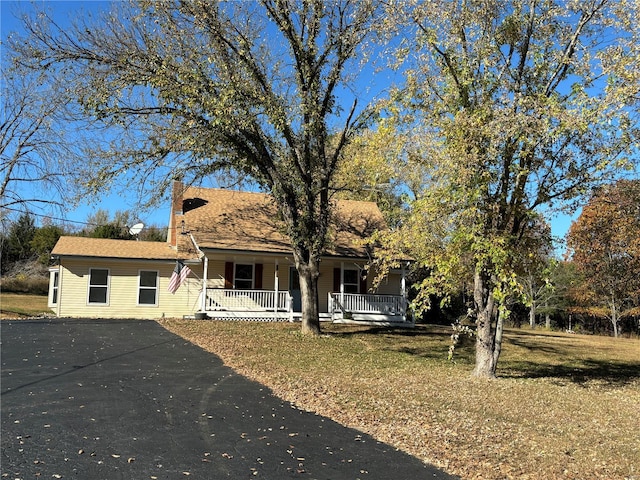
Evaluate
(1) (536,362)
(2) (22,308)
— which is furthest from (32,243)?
(1) (536,362)

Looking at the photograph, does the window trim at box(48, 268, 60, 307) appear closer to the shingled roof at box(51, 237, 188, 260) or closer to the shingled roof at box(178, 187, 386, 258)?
the shingled roof at box(51, 237, 188, 260)

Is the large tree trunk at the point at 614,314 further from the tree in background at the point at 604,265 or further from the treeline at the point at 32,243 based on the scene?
the treeline at the point at 32,243

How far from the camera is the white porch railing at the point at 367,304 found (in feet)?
75.2

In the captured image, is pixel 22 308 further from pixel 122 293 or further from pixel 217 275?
pixel 217 275

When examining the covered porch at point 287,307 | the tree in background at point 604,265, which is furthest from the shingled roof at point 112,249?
the tree in background at point 604,265

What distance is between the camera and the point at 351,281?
24.7 m

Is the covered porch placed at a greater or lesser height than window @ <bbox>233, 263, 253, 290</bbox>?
lesser

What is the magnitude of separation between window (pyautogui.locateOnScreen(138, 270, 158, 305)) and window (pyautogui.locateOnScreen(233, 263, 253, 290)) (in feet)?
12.4

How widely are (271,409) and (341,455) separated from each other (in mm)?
2176

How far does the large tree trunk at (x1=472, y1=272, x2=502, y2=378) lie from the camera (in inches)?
446

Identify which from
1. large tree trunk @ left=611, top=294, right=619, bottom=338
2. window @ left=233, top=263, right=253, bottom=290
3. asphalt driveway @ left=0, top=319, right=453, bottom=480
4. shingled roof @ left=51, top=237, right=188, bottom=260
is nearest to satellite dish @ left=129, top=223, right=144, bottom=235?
shingled roof @ left=51, top=237, right=188, bottom=260

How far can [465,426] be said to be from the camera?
709 cm

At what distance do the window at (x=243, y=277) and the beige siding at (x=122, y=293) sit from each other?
1.80 metres

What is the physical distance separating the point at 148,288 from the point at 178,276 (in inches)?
139
